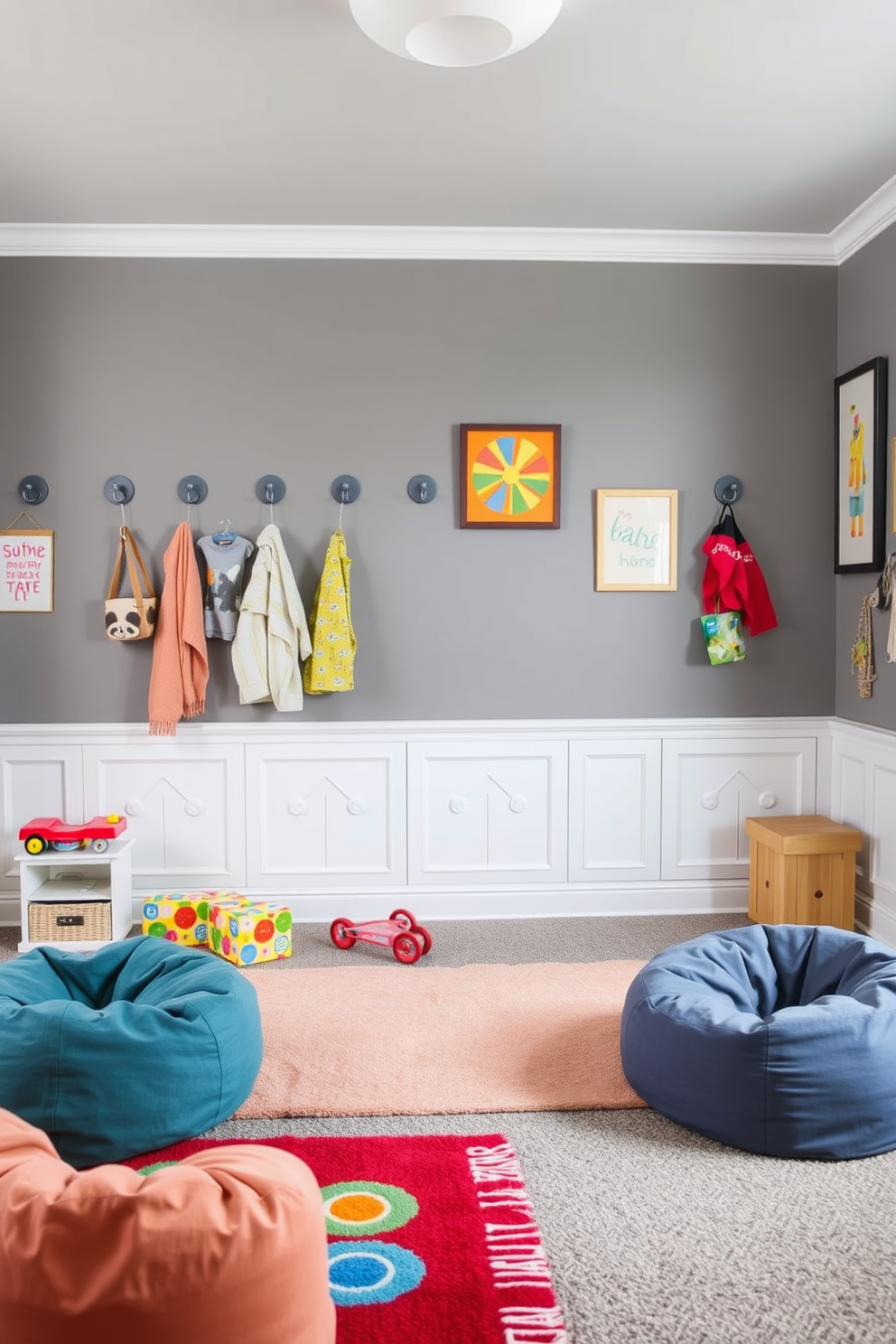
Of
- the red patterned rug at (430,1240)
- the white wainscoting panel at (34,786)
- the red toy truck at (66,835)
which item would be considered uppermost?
the white wainscoting panel at (34,786)

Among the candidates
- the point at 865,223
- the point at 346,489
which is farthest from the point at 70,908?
the point at 865,223

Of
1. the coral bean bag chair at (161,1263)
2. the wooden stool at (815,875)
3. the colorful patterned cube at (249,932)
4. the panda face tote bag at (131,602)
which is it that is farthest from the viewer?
the panda face tote bag at (131,602)

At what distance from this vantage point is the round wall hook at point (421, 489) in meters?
4.07

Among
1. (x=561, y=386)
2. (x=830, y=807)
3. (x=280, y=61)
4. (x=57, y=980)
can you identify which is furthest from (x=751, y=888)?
(x=280, y=61)

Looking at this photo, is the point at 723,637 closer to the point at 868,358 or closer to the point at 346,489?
the point at 868,358

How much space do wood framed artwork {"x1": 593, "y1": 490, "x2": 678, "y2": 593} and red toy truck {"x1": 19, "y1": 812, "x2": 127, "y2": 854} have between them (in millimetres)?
2119

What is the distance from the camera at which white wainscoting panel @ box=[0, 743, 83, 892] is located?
13.4ft

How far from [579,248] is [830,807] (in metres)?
2.48

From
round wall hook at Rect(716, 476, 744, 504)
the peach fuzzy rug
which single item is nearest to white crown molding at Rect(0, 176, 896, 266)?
round wall hook at Rect(716, 476, 744, 504)

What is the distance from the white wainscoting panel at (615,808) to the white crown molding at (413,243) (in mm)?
1958

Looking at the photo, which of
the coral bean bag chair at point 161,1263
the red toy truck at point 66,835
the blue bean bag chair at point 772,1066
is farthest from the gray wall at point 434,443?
the coral bean bag chair at point 161,1263

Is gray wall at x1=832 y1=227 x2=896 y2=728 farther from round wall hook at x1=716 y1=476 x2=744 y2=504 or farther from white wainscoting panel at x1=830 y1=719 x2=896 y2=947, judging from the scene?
round wall hook at x1=716 y1=476 x2=744 y2=504

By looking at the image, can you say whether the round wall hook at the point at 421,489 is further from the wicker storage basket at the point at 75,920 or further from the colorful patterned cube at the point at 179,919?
the wicker storage basket at the point at 75,920

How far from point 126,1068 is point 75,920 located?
1676 mm
